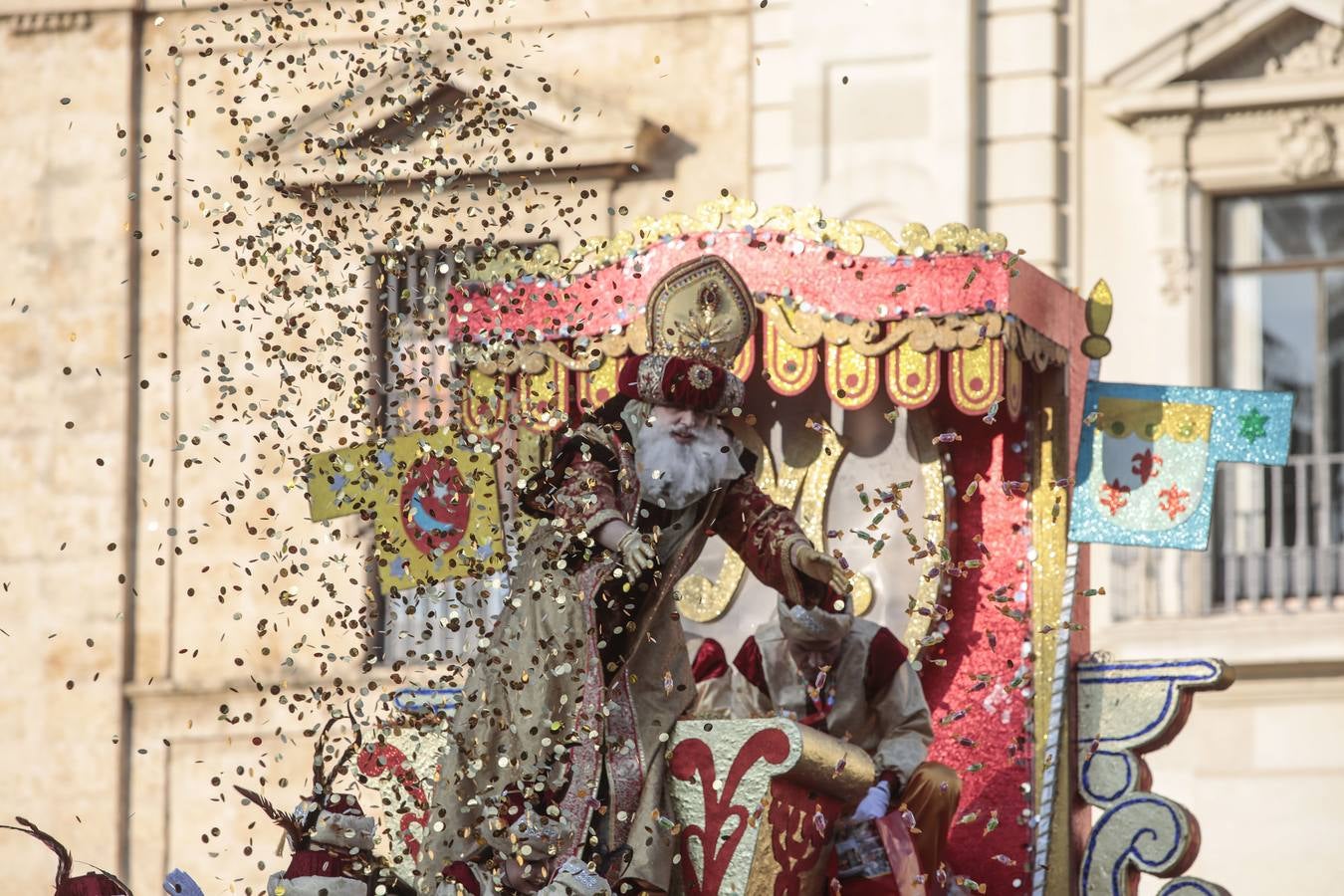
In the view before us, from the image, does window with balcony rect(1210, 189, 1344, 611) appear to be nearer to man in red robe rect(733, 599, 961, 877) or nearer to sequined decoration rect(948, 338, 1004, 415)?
sequined decoration rect(948, 338, 1004, 415)

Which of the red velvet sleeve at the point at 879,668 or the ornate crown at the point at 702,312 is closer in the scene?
the ornate crown at the point at 702,312

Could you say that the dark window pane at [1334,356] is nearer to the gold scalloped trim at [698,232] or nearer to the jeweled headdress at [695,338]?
the gold scalloped trim at [698,232]

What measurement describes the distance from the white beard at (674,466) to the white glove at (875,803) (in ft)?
3.16

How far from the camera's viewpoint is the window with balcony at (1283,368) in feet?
42.9

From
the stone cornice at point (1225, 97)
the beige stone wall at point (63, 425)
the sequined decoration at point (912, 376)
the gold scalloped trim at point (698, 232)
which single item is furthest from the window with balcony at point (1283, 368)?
the beige stone wall at point (63, 425)

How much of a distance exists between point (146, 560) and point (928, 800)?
23.7 ft

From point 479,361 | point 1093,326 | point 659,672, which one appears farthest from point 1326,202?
point 659,672

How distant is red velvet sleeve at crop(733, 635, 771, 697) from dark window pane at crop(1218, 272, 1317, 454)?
518 centimetres

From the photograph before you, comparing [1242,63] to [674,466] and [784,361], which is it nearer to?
[784,361]

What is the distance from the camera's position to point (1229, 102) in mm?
12969

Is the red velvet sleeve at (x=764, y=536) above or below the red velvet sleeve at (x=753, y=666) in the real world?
above

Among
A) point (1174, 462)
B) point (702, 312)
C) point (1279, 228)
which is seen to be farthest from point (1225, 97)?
point (702, 312)

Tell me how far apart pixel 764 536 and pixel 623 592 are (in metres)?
0.48

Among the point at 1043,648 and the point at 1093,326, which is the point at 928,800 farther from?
the point at 1093,326
